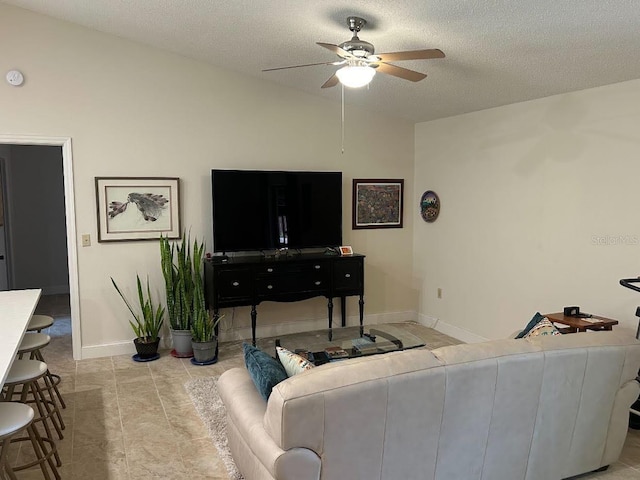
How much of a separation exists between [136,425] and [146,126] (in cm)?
271

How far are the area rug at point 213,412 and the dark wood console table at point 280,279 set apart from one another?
867 millimetres

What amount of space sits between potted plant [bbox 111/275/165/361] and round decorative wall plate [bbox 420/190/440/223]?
302cm

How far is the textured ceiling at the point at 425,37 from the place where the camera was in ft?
9.30

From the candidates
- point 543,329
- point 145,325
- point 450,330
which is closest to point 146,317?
point 145,325

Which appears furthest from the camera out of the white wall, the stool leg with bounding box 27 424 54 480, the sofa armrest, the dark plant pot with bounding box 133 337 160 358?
the dark plant pot with bounding box 133 337 160 358

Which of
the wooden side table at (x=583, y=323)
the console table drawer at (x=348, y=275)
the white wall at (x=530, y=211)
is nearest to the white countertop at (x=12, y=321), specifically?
the console table drawer at (x=348, y=275)

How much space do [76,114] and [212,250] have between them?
175 cm

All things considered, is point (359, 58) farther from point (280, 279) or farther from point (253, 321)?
point (253, 321)

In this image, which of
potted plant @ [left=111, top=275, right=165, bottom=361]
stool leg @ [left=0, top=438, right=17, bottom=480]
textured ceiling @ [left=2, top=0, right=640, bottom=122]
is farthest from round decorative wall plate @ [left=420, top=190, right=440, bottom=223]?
stool leg @ [left=0, top=438, right=17, bottom=480]

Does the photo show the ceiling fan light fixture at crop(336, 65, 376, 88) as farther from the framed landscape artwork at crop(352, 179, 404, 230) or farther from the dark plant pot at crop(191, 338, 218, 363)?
the dark plant pot at crop(191, 338, 218, 363)

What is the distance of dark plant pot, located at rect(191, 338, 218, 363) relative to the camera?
4.51 metres

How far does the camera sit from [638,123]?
348cm

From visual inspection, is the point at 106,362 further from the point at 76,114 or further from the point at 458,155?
the point at 458,155

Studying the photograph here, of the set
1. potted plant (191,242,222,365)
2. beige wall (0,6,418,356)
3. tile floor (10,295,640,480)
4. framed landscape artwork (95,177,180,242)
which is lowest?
tile floor (10,295,640,480)
